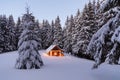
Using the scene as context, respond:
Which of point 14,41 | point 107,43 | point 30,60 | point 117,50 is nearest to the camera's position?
point 117,50

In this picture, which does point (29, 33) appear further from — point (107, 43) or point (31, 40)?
point (107, 43)

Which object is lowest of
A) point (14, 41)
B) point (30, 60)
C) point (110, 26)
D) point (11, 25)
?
point (30, 60)

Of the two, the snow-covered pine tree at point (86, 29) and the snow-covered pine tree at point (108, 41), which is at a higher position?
the snow-covered pine tree at point (86, 29)

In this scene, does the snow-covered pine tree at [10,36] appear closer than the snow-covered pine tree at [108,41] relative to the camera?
No

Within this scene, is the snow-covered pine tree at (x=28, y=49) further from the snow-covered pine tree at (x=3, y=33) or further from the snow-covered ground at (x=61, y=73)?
the snow-covered pine tree at (x=3, y=33)

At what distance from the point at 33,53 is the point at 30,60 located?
1.13 meters

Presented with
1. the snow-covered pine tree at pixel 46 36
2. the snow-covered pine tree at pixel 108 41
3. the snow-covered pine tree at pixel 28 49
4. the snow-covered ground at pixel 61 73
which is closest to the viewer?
the snow-covered pine tree at pixel 108 41

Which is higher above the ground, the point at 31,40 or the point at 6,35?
the point at 6,35

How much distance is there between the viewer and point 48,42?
85875 mm

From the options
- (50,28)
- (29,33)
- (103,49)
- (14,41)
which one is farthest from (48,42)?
(103,49)

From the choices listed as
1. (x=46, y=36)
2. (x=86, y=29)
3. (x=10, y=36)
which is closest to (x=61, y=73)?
(x=86, y=29)

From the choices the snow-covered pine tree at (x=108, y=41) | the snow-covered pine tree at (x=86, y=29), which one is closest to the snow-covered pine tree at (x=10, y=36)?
the snow-covered pine tree at (x=86, y=29)

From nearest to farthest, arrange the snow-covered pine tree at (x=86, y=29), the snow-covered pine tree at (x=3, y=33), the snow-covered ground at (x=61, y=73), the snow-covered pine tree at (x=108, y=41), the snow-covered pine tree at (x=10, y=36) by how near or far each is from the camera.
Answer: the snow-covered pine tree at (x=108, y=41) → the snow-covered ground at (x=61, y=73) → the snow-covered pine tree at (x=86, y=29) → the snow-covered pine tree at (x=3, y=33) → the snow-covered pine tree at (x=10, y=36)

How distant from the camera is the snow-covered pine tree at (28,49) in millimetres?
31906
